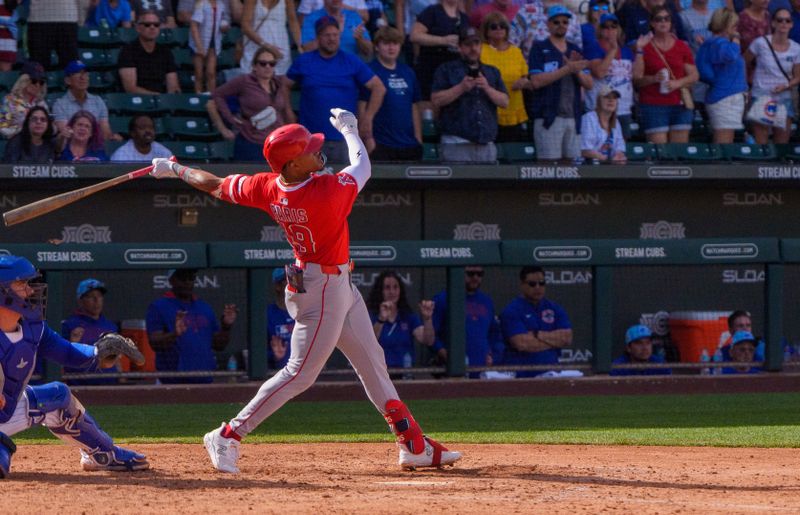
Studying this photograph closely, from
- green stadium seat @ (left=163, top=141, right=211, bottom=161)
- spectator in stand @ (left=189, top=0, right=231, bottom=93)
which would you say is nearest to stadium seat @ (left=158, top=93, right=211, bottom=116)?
spectator in stand @ (left=189, top=0, right=231, bottom=93)

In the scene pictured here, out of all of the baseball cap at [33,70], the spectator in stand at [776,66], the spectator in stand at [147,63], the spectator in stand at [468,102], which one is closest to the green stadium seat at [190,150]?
the spectator in stand at [147,63]

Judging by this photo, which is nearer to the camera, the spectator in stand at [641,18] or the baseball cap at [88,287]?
the baseball cap at [88,287]

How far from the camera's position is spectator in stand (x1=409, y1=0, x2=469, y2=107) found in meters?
11.3

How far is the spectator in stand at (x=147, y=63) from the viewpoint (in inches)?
426

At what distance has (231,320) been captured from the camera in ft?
30.7

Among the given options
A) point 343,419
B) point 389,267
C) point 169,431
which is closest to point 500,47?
point 389,267

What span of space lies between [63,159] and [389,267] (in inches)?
109

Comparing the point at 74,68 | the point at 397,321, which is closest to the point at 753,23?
the point at 397,321

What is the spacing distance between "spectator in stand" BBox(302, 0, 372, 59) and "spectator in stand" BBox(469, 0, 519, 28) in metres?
1.09

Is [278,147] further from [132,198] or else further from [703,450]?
[132,198]

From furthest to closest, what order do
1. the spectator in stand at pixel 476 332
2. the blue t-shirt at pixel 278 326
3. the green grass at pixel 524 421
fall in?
1. the spectator in stand at pixel 476 332
2. the blue t-shirt at pixel 278 326
3. the green grass at pixel 524 421

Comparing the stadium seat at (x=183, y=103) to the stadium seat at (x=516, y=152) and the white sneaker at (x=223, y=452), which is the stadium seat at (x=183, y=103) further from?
the white sneaker at (x=223, y=452)

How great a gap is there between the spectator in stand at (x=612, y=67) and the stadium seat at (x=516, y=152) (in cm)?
68

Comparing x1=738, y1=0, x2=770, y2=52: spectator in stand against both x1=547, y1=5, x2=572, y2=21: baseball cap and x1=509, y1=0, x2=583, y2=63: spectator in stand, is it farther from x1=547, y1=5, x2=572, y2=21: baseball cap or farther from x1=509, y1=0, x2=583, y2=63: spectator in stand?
x1=547, y1=5, x2=572, y2=21: baseball cap
